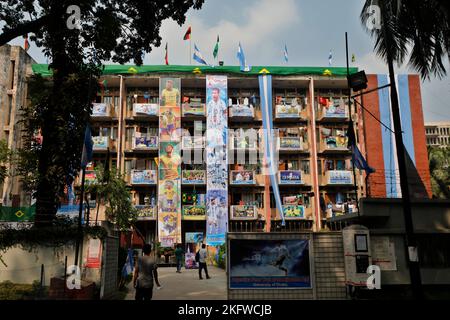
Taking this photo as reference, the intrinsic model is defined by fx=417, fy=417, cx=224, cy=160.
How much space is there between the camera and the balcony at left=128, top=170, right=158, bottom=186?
1387 inches

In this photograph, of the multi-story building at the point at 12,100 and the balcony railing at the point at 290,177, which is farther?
the balcony railing at the point at 290,177

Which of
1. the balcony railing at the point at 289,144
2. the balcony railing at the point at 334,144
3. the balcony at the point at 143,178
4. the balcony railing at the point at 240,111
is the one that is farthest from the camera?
the balcony railing at the point at 334,144

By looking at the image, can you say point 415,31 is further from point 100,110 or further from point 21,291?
point 100,110

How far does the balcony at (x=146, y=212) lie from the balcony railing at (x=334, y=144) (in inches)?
626

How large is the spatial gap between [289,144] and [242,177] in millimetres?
5173

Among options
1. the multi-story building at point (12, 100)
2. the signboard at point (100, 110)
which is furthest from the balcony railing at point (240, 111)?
the multi-story building at point (12, 100)

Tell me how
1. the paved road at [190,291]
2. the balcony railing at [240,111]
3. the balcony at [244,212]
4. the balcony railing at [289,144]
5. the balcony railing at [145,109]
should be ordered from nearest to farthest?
the paved road at [190,291] < the balcony at [244,212] < the balcony railing at [145,109] < the balcony railing at [289,144] < the balcony railing at [240,111]

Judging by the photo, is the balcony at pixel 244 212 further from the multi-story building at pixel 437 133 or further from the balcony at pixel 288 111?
the multi-story building at pixel 437 133

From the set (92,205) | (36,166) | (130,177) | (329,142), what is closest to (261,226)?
(329,142)

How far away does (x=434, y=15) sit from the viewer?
12.6 meters

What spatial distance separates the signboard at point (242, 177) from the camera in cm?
3562

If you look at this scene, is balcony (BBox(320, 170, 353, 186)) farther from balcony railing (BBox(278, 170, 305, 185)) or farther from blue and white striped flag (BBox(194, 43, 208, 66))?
blue and white striped flag (BBox(194, 43, 208, 66))

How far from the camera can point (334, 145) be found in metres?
37.3

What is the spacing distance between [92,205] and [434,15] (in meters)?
28.7
